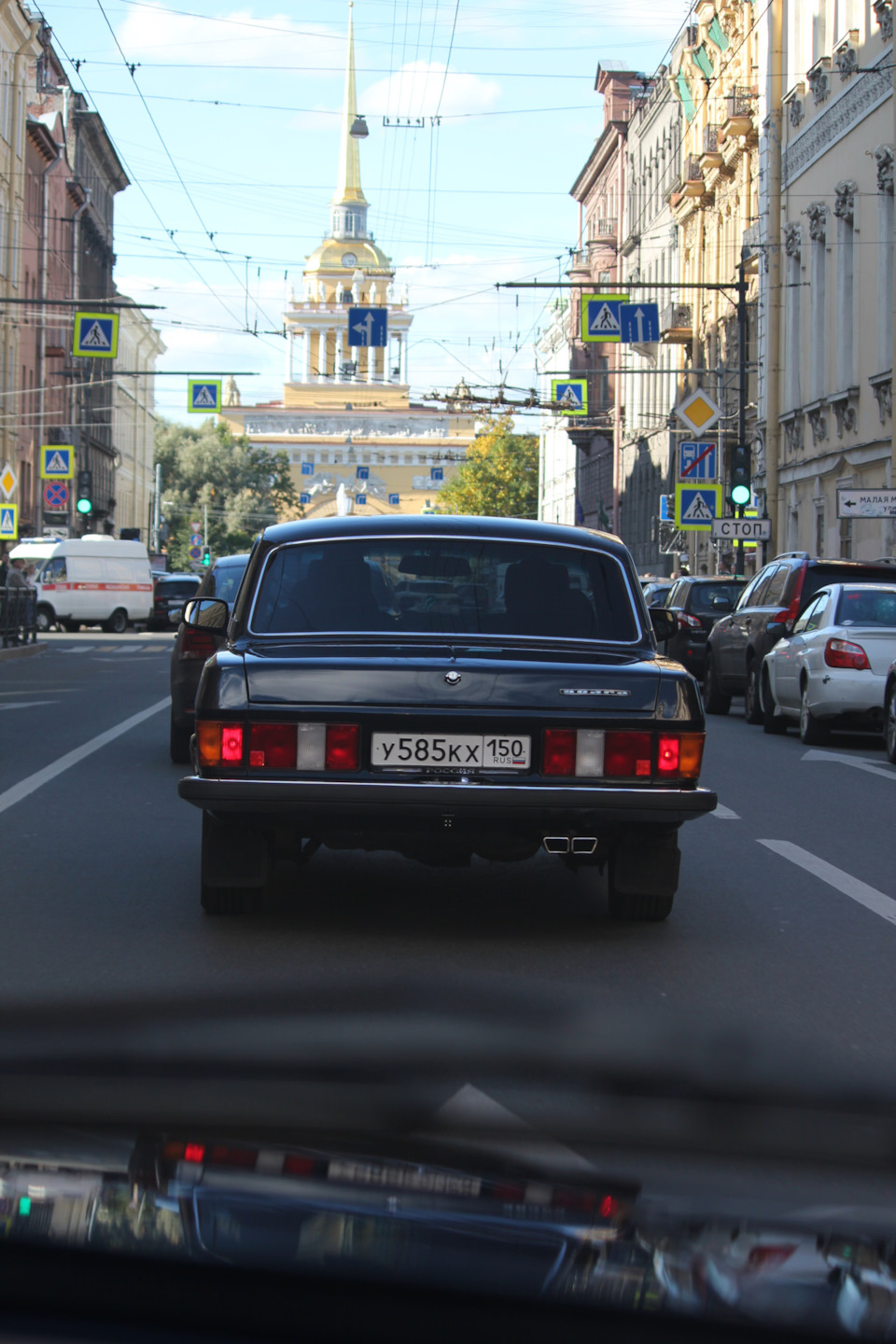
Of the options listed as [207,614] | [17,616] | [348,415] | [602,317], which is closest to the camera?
[207,614]

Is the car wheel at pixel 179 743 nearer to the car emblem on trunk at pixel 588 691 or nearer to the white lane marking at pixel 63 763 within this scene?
the white lane marking at pixel 63 763

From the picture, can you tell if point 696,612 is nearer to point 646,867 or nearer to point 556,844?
point 646,867

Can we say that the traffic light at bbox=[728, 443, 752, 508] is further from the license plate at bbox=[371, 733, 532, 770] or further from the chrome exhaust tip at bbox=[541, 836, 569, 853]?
the license plate at bbox=[371, 733, 532, 770]

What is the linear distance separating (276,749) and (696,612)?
2183cm

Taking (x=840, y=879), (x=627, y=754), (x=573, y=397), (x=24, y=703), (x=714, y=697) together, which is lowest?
(x=840, y=879)

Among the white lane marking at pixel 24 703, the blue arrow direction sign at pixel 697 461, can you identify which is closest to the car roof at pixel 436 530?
the white lane marking at pixel 24 703

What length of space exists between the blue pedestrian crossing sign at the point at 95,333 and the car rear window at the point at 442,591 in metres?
33.8

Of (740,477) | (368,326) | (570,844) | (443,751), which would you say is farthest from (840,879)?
(368,326)

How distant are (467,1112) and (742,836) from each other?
8.48 m

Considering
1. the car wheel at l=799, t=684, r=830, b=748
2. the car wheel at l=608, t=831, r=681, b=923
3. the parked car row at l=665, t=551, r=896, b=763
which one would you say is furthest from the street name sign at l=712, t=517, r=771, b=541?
the car wheel at l=608, t=831, r=681, b=923

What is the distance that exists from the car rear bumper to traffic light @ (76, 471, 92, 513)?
4551 cm

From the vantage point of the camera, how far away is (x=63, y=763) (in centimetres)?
1418

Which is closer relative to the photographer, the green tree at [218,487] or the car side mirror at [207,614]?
the car side mirror at [207,614]

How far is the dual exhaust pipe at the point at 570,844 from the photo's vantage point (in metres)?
6.64
